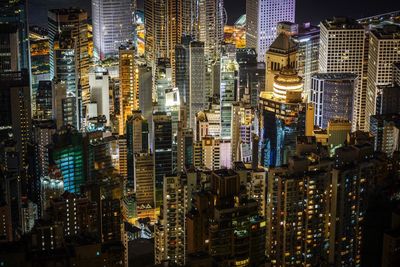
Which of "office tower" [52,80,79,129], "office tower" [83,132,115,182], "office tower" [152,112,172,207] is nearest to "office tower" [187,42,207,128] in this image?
"office tower" [52,80,79,129]

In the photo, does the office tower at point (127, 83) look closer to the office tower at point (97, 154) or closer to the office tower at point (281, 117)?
the office tower at point (97, 154)

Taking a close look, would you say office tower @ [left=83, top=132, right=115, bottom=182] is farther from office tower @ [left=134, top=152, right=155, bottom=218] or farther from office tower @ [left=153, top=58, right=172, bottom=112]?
Result: office tower @ [left=153, top=58, right=172, bottom=112]

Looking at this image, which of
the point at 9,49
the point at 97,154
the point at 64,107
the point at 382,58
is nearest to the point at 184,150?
the point at 97,154

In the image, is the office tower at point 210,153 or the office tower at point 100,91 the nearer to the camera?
the office tower at point 210,153

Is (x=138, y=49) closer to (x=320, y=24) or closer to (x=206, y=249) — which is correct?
(x=320, y=24)

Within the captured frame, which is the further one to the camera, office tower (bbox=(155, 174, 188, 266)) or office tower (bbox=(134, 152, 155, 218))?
office tower (bbox=(134, 152, 155, 218))

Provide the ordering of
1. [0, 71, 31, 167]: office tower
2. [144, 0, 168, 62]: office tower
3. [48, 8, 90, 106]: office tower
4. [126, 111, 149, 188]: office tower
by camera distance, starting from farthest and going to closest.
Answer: [144, 0, 168, 62]: office tower, [48, 8, 90, 106]: office tower, [126, 111, 149, 188]: office tower, [0, 71, 31, 167]: office tower

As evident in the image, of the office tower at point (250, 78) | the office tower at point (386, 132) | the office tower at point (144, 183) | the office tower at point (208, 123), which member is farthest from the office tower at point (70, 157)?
the office tower at point (386, 132)
